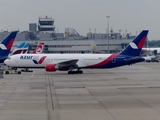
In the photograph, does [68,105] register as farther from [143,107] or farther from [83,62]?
[83,62]

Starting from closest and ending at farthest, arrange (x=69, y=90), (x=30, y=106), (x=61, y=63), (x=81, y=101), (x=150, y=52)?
(x=30, y=106)
(x=81, y=101)
(x=69, y=90)
(x=61, y=63)
(x=150, y=52)

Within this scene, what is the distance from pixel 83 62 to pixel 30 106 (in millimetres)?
31331

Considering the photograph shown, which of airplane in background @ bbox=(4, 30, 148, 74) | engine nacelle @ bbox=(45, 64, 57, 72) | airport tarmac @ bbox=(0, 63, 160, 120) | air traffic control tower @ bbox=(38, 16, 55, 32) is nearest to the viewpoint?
airport tarmac @ bbox=(0, 63, 160, 120)

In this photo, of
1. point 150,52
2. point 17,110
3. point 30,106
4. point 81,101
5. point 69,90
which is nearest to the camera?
point 17,110

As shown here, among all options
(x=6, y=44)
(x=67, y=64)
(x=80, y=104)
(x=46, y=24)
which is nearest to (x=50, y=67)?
(x=67, y=64)

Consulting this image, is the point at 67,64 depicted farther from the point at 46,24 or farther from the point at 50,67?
the point at 46,24

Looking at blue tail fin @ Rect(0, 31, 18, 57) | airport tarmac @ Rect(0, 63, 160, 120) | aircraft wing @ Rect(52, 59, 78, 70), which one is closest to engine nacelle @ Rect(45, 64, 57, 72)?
aircraft wing @ Rect(52, 59, 78, 70)

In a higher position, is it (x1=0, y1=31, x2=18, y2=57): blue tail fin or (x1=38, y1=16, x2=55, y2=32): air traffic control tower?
(x1=38, y1=16, x2=55, y2=32): air traffic control tower

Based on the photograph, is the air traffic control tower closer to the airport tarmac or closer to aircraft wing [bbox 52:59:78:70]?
aircraft wing [bbox 52:59:78:70]

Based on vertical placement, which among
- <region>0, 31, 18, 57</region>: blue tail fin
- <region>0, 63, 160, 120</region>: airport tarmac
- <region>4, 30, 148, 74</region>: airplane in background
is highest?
<region>0, 31, 18, 57</region>: blue tail fin

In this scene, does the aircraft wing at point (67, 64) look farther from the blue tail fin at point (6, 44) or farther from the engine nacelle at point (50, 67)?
the blue tail fin at point (6, 44)

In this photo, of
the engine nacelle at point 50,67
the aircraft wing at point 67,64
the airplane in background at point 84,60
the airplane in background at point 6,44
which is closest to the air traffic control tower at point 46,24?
the airplane in background at point 84,60

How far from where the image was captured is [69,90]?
3372 cm

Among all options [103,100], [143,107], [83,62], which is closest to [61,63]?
[83,62]
